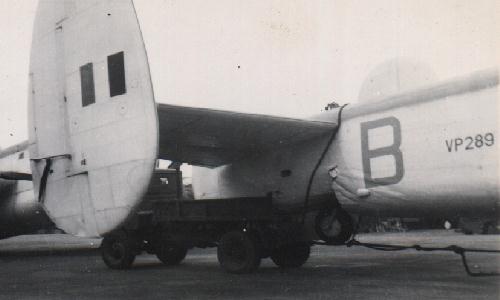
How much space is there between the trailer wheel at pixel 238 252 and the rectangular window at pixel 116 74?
146 inches

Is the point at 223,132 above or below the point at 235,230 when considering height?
above

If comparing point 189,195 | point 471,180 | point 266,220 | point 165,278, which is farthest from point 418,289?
point 189,195

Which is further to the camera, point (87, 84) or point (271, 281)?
point (271, 281)

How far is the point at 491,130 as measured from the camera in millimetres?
5938

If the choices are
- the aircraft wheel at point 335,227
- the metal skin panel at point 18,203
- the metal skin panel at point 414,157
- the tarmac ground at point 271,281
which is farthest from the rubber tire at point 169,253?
the metal skin panel at point 18,203

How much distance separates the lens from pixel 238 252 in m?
8.46

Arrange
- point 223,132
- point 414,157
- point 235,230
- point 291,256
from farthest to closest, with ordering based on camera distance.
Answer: point 291,256
point 235,230
point 223,132
point 414,157

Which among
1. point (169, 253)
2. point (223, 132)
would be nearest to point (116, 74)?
point (223, 132)

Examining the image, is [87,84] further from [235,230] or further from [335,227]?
[335,227]

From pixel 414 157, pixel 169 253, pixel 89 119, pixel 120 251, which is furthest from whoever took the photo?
pixel 169 253

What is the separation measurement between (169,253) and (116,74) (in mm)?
5918

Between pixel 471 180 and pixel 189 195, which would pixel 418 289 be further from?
pixel 189 195

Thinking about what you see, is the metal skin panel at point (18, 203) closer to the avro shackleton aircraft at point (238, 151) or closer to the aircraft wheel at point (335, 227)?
the avro shackleton aircraft at point (238, 151)

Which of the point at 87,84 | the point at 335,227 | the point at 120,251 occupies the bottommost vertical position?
the point at 120,251
